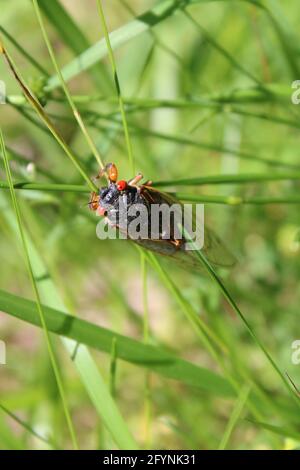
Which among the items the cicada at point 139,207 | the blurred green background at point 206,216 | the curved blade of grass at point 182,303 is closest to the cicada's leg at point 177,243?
the cicada at point 139,207

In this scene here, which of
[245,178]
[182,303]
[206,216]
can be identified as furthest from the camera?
[206,216]

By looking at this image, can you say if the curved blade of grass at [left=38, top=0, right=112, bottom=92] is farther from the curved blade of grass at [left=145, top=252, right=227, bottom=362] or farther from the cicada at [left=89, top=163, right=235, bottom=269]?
the curved blade of grass at [left=145, top=252, right=227, bottom=362]

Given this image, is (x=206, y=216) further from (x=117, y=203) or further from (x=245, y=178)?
(x=245, y=178)

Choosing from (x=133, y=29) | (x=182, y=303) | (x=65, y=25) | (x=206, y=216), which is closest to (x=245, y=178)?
(x=182, y=303)

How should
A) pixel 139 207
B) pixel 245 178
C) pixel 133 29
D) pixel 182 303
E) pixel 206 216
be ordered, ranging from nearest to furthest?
1. pixel 245 178
2. pixel 182 303
3. pixel 139 207
4. pixel 133 29
5. pixel 206 216

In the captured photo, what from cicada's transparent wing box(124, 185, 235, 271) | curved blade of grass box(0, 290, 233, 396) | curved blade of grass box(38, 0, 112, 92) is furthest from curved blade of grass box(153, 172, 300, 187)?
curved blade of grass box(38, 0, 112, 92)

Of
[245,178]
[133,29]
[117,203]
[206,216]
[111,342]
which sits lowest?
[111,342]

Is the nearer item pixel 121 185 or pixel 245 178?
pixel 245 178
